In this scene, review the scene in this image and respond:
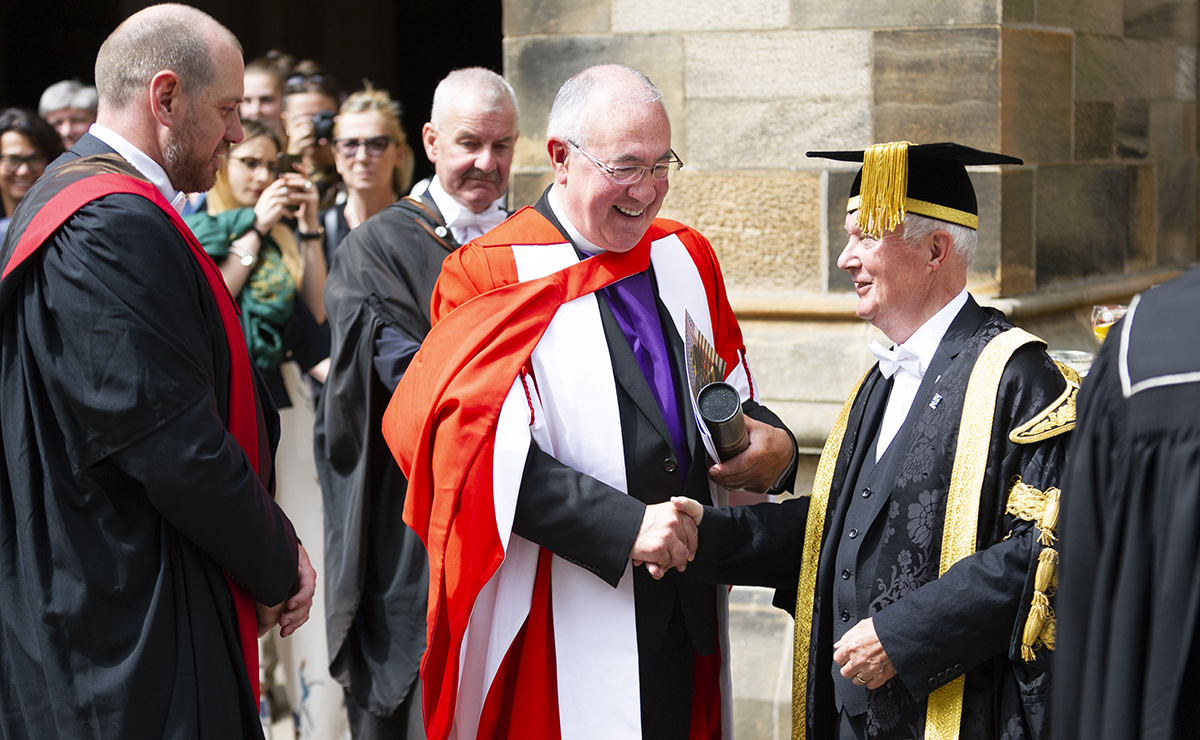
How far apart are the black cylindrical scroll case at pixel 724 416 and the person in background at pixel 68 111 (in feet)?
13.9

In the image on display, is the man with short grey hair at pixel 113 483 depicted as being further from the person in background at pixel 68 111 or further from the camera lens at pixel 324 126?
the person in background at pixel 68 111

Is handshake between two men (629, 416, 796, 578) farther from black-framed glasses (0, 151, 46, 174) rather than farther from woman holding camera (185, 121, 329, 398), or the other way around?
black-framed glasses (0, 151, 46, 174)

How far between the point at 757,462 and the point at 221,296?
1.19 m

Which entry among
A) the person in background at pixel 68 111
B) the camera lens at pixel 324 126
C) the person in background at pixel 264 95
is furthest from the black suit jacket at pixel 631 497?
the person in background at pixel 68 111

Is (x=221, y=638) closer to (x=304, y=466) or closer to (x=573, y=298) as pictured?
(x=573, y=298)

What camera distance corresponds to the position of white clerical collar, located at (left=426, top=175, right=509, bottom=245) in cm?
398

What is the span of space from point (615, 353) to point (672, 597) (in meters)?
0.57

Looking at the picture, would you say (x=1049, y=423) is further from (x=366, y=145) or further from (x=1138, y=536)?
(x=366, y=145)

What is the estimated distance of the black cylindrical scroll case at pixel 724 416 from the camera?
102 inches

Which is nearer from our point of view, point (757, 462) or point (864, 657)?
point (864, 657)

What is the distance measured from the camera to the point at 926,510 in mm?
2314

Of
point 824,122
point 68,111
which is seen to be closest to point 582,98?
point 824,122

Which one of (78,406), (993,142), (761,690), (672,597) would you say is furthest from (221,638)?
(993,142)

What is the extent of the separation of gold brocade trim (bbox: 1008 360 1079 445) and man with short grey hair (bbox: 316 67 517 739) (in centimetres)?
206
